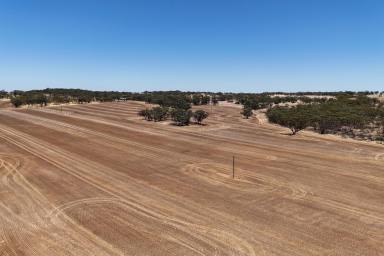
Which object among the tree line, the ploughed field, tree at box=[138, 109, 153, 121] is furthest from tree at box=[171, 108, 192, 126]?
the ploughed field

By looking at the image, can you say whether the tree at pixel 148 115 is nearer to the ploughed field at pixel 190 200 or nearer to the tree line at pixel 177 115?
the tree line at pixel 177 115

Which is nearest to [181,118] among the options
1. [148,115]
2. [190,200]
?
[148,115]

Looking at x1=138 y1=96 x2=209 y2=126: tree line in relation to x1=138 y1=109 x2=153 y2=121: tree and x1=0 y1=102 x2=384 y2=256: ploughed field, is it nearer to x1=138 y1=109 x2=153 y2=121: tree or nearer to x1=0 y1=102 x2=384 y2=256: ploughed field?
x1=138 y1=109 x2=153 y2=121: tree

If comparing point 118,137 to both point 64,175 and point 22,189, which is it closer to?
point 64,175

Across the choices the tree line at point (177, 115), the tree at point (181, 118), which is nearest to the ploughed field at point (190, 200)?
the tree at point (181, 118)

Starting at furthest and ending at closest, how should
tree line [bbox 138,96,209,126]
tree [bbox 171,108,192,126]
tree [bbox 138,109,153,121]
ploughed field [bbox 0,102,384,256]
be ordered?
tree [bbox 138,109,153,121] → tree line [bbox 138,96,209,126] → tree [bbox 171,108,192,126] → ploughed field [bbox 0,102,384,256]

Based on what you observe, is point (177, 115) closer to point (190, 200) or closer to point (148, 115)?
point (148, 115)

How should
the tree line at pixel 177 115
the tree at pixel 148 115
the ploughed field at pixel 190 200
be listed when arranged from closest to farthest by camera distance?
the ploughed field at pixel 190 200 → the tree line at pixel 177 115 → the tree at pixel 148 115

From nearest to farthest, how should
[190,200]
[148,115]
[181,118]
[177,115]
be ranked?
[190,200] < [181,118] < [177,115] < [148,115]

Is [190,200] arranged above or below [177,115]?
below
